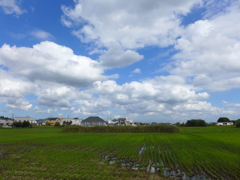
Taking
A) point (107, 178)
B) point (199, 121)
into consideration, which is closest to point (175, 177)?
point (107, 178)

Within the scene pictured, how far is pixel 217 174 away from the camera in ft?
40.3

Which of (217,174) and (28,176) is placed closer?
(28,176)

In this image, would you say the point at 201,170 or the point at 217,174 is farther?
the point at 201,170

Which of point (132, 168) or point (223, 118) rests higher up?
point (223, 118)

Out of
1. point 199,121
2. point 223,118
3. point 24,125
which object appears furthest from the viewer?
point 223,118

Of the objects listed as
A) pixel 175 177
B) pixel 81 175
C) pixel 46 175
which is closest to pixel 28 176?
pixel 46 175

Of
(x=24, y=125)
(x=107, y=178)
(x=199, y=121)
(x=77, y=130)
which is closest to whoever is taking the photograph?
(x=107, y=178)

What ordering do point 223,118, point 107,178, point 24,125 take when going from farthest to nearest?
1. point 223,118
2. point 24,125
3. point 107,178

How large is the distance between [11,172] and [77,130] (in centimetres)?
5911

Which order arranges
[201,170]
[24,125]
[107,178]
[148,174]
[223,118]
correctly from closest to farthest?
[107,178]
[148,174]
[201,170]
[24,125]
[223,118]

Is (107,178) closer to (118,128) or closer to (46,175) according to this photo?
(46,175)

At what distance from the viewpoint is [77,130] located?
70.2m

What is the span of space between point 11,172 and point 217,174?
12268mm

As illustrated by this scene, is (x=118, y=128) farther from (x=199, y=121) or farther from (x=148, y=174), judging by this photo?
(x=199, y=121)
